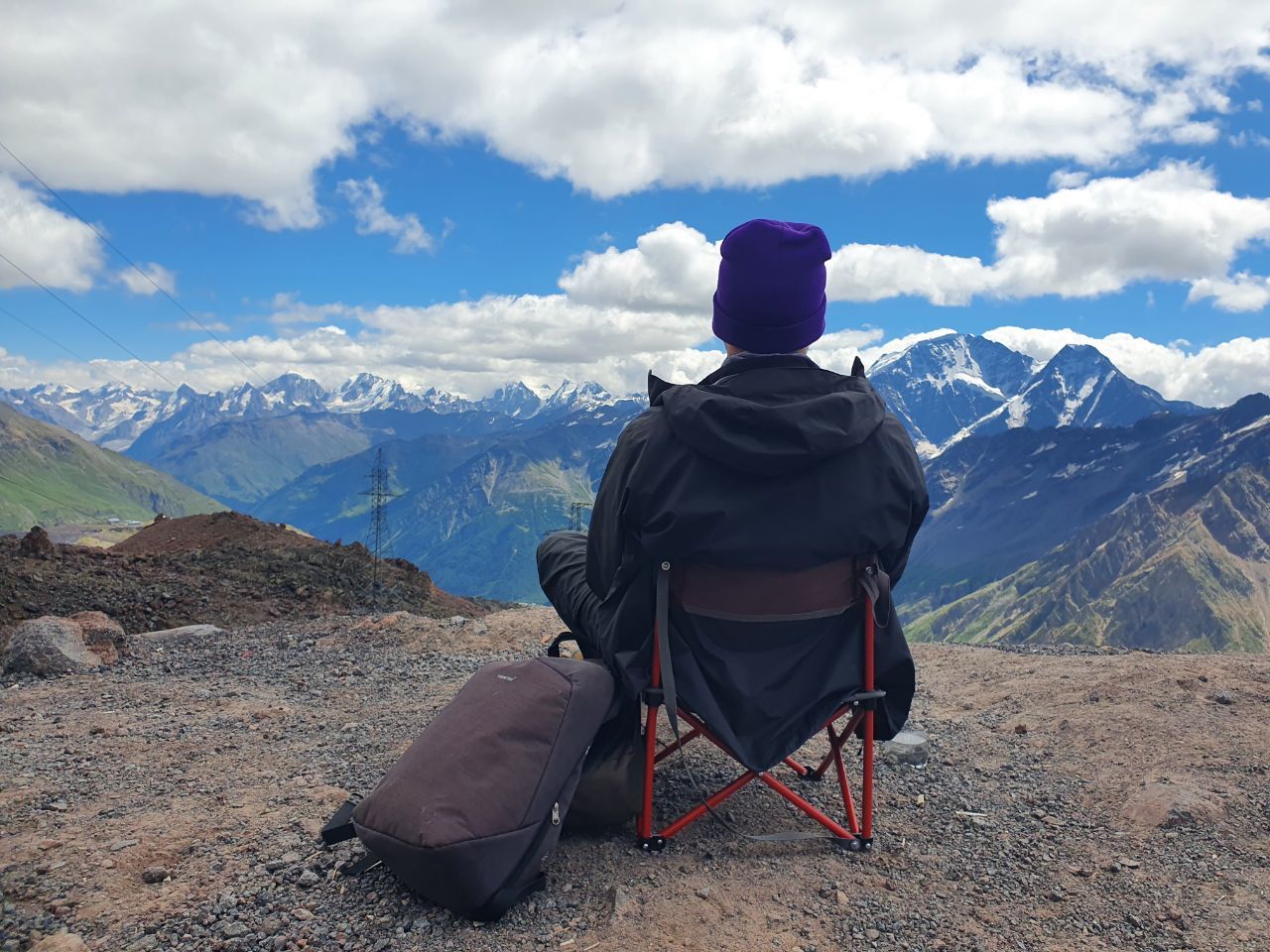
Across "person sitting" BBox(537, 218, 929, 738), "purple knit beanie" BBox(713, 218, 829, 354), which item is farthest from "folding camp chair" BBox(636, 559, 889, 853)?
"purple knit beanie" BBox(713, 218, 829, 354)

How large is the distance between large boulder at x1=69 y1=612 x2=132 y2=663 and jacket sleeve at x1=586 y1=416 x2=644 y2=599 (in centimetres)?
827

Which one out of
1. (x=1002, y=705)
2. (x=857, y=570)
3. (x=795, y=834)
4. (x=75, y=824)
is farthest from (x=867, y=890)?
(x=1002, y=705)

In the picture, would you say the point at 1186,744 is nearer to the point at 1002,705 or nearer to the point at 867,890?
the point at 1002,705

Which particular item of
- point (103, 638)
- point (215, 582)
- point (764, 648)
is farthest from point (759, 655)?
point (215, 582)

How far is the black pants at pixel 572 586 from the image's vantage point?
490cm

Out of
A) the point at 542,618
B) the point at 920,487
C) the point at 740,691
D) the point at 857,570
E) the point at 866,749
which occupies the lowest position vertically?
the point at 542,618

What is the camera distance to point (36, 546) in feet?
54.7

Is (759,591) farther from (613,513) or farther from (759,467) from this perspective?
(613,513)

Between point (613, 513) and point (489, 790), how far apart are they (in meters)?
1.39

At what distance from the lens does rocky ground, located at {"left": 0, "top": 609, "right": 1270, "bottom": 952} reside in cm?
379

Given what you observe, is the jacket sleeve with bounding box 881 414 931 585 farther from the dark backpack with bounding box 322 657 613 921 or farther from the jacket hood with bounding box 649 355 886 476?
the dark backpack with bounding box 322 657 613 921

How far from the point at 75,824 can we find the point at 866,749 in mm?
4395

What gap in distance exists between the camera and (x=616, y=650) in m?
4.40

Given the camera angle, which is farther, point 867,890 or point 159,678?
point 159,678
